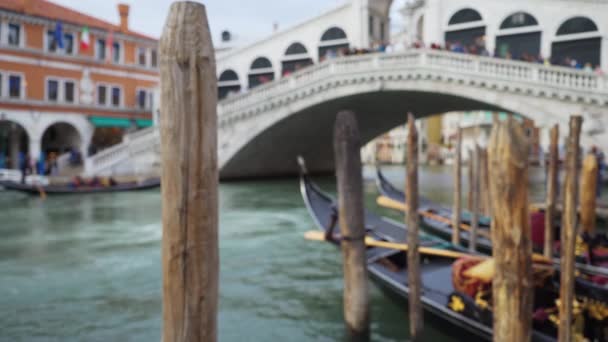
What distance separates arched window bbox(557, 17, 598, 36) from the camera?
8.04 meters

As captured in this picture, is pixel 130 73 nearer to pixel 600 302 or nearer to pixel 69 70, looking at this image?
pixel 69 70

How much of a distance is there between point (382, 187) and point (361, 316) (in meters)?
4.00

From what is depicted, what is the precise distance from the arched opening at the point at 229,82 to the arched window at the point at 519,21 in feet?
18.6

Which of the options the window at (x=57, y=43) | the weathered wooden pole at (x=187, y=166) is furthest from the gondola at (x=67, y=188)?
the weathered wooden pole at (x=187, y=166)

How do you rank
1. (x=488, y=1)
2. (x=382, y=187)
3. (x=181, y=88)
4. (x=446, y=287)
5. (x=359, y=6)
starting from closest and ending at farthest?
(x=181, y=88) → (x=446, y=287) → (x=382, y=187) → (x=488, y=1) → (x=359, y=6)

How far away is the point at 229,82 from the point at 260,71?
910 mm

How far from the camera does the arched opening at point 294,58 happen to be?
10797mm

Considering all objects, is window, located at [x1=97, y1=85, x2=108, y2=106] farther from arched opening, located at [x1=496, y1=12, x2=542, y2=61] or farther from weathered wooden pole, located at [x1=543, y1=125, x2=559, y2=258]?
weathered wooden pole, located at [x1=543, y1=125, x2=559, y2=258]

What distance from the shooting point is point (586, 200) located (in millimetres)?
4000

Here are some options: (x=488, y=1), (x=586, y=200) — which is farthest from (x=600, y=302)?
(x=488, y=1)

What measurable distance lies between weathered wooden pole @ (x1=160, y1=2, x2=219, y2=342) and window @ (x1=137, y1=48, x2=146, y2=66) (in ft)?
39.4

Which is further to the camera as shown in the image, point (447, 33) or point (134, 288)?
point (447, 33)

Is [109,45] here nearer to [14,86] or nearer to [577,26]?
[14,86]

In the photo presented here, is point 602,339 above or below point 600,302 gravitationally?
below
